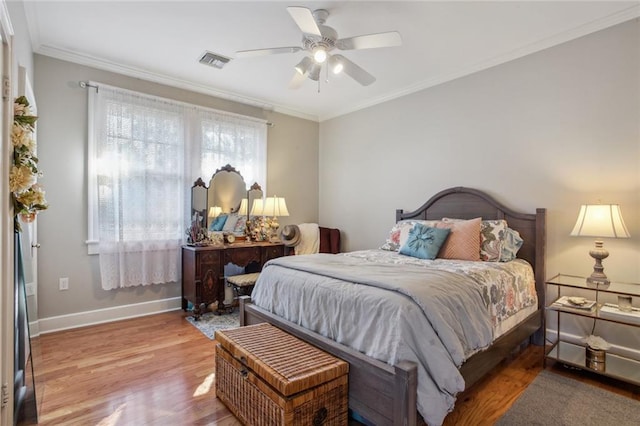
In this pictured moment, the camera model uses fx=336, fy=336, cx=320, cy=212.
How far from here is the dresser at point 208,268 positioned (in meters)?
3.60

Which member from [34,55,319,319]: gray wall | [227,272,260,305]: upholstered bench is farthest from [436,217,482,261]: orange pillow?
[34,55,319,319]: gray wall

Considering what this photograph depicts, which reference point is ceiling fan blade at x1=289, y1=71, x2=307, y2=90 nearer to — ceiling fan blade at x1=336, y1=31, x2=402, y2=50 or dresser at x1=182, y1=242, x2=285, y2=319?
ceiling fan blade at x1=336, y1=31, x2=402, y2=50

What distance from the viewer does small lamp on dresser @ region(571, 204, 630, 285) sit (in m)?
2.37

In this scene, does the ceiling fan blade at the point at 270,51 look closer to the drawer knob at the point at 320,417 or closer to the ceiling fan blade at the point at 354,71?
the ceiling fan blade at the point at 354,71

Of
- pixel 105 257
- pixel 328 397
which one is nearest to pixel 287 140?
pixel 105 257

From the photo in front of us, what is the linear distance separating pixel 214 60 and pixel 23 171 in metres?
2.16

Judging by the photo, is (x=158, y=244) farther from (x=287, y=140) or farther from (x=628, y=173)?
(x=628, y=173)

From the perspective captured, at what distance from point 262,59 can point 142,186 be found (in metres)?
1.85

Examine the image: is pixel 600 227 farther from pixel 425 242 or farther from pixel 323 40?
pixel 323 40

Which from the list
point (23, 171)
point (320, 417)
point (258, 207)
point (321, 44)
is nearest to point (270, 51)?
point (321, 44)

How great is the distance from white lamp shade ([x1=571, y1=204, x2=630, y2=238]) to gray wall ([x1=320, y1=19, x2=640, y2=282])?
0.30 metres

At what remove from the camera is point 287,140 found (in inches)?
195

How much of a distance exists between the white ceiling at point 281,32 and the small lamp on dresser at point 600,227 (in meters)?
1.49

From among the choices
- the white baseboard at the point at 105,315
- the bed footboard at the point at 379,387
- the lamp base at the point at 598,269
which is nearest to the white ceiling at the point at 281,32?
the lamp base at the point at 598,269
